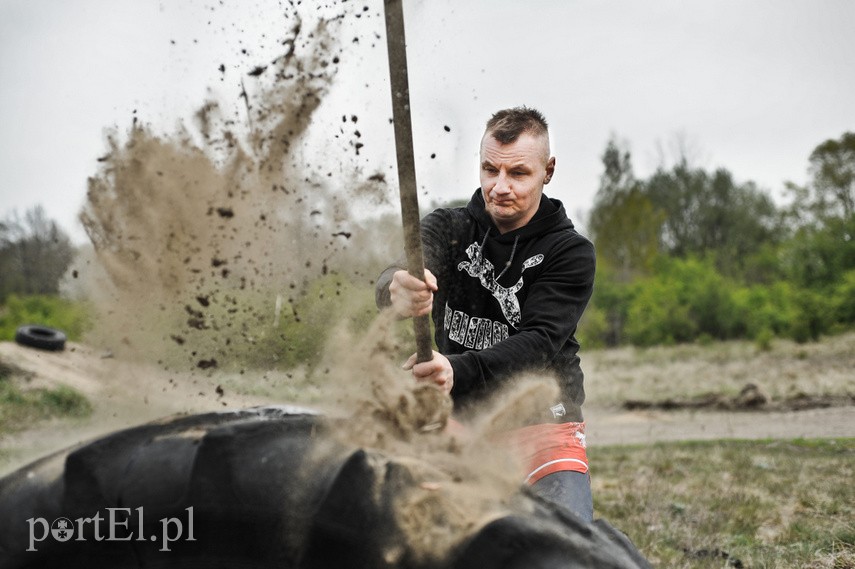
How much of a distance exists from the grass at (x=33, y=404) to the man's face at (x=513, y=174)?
8.14m

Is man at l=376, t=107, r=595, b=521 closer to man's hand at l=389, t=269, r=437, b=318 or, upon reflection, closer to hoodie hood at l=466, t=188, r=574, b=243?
hoodie hood at l=466, t=188, r=574, b=243

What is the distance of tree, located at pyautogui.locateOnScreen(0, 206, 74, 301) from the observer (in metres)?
3.68

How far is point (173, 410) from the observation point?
9.01ft

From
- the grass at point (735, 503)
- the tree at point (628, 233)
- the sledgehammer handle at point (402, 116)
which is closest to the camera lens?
the sledgehammer handle at point (402, 116)

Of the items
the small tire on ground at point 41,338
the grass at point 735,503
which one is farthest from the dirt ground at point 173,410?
the grass at point 735,503

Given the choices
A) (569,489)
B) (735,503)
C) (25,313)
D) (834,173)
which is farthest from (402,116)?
(834,173)

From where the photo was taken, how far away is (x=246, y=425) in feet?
5.07

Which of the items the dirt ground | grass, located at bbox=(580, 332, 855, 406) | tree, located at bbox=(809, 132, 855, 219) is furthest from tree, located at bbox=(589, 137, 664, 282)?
the dirt ground

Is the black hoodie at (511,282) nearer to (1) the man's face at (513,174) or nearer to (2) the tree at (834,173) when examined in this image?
(1) the man's face at (513,174)

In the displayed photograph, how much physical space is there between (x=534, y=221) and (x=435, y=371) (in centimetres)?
99

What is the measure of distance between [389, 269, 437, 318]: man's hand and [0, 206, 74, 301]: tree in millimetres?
1860

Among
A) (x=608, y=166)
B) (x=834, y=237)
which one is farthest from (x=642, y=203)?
(x=834, y=237)

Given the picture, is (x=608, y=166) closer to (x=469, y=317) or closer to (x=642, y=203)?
(x=642, y=203)

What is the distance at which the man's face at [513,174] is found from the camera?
2936 millimetres
